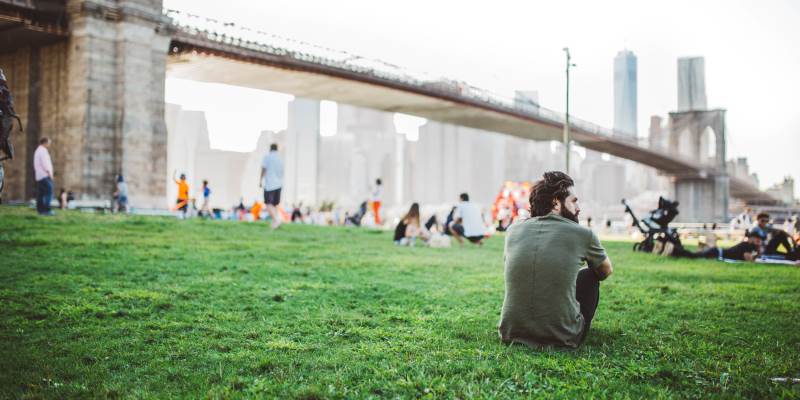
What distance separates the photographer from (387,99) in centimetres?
3519

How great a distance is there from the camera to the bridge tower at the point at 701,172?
177 feet

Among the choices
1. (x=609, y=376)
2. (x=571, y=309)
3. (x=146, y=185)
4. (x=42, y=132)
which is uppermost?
(x=42, y=132)

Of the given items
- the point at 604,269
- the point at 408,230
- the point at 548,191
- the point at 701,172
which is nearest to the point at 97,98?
the point at 408,230

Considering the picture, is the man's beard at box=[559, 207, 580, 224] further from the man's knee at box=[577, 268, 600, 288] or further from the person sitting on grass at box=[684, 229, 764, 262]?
the person sitting on grass at box=[684, 229, 764, 262]

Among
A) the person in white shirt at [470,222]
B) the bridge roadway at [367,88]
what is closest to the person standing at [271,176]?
the person in white shirt at [470,222]

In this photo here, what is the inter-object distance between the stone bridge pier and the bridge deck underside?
3373 millimetres

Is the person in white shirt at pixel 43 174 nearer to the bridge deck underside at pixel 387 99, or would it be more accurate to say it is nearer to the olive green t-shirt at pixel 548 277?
the olive green t-shirt at pixel 548 277

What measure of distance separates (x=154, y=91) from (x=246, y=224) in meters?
11.0

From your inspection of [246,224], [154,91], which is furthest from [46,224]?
[154,91]

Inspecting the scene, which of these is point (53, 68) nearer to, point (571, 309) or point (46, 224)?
→ point (46, 224)

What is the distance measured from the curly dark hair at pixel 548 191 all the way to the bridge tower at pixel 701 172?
53233mm

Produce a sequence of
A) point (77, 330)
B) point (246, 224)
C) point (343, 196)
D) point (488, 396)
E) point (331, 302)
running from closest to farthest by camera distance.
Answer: point (488, 396)
point (77, 330)
point (331, 302)
point (246, 224)
point (343, 196)

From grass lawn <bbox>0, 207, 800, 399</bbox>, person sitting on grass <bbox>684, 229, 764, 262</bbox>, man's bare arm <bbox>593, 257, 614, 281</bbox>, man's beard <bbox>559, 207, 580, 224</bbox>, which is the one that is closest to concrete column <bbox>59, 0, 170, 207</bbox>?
grass lawn <bbox>0, 207, 800, 399</bbox>

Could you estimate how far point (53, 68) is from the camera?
20.9 metres
